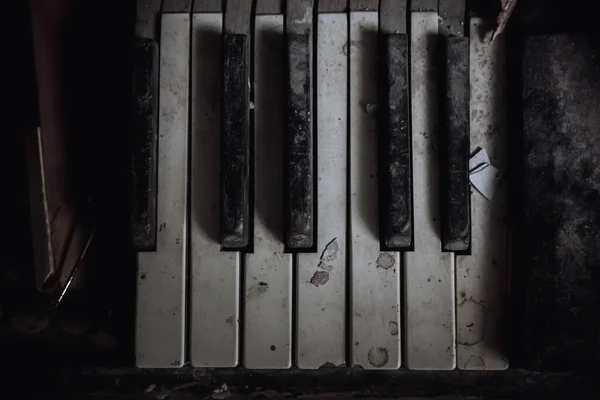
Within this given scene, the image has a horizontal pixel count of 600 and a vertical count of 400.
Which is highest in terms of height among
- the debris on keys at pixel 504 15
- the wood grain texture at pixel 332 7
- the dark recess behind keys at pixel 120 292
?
the wood grain texture at pixel 332 7

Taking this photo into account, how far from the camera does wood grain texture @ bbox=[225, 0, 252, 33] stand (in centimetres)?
116

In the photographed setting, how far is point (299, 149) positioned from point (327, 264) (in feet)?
0.80

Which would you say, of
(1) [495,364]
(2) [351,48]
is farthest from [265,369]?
(2) [351,48]

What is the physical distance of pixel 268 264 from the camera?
3.71 feet

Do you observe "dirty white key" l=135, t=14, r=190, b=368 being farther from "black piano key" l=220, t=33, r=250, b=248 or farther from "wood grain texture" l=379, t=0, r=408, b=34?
"wood grain texture" l=379, t=0, r=408, b=34

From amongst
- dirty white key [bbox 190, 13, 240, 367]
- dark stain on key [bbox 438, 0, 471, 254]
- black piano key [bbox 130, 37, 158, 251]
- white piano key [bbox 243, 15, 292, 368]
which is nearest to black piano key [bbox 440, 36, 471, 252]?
dark stain on key [bbox 438, 0, 471, 254]

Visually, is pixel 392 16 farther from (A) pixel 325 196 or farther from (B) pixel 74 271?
(B) pixel 74 271

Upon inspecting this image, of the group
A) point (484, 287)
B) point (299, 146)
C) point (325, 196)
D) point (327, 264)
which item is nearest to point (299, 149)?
point (299, 146)

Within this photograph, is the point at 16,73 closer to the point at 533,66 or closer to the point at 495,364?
the point at 533,66

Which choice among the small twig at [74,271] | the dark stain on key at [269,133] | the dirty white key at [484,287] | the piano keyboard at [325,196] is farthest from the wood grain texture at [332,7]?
the small twig at [74,271]

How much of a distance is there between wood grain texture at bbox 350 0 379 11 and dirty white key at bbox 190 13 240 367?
0.30 meters

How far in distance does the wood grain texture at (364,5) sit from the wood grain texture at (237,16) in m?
0.22

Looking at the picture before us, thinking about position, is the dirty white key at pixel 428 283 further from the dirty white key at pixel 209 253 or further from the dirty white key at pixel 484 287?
the dirty white key at pixel 209 253

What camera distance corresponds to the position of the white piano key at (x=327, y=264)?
44.2 inches
